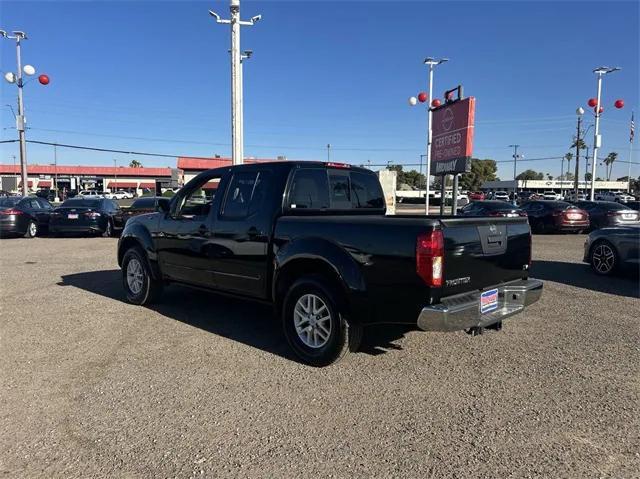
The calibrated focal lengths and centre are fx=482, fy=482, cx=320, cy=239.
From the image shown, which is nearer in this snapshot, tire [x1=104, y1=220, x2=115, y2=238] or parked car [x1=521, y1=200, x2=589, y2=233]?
tire [x1=104, y1=220, x2=115, y2=238]

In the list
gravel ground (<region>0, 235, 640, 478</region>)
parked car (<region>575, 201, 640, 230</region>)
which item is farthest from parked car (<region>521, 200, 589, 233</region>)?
gravel ground (<region>0, 235, 640, 478</region>)

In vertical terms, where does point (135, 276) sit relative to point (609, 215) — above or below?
below

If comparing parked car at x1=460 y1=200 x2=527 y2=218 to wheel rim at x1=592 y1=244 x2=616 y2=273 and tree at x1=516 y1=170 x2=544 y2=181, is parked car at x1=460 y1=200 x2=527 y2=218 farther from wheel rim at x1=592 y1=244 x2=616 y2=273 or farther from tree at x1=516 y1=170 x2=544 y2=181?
tree at x1=516 y1=170 x2=544 y2=181

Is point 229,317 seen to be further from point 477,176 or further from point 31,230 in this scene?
point 477,176

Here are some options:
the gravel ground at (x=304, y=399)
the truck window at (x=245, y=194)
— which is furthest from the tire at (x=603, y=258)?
the truck window at (x=245, y=194)

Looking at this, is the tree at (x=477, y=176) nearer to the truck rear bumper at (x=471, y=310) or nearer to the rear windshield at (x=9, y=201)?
the rear windshield at (x=9, y=201)

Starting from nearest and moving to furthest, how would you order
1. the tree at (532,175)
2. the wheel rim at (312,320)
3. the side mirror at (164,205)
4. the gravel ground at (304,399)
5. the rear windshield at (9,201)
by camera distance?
the gravel ground at (304,399) → the wheel rim at (312,320) → the side mirror at (164,205) → the rear windshield at (9,201) → the tree at (532,175)

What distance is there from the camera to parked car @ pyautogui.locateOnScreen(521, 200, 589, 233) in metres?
19.0

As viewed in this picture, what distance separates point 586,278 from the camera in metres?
9.08

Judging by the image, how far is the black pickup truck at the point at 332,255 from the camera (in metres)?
3.83

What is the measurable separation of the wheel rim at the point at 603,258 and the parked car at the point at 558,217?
32.3 feet

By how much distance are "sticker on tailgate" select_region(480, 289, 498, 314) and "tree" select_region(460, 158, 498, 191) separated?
11058 cm

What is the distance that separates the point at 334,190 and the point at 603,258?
6.56 meters

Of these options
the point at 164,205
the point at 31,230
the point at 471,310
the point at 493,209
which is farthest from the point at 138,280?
the point at 493,209
